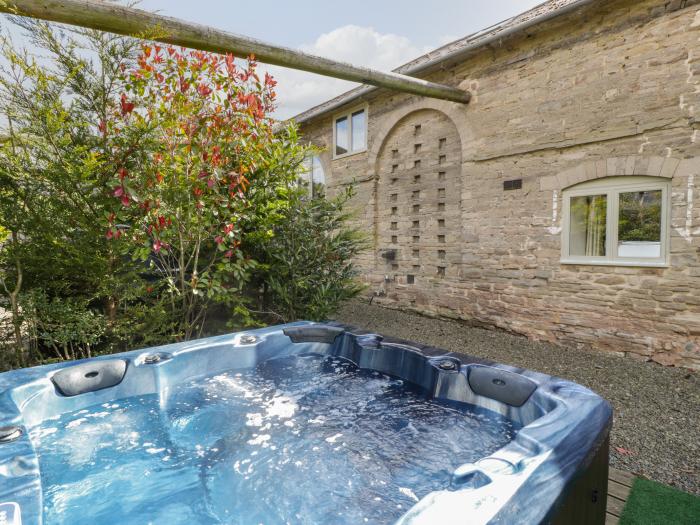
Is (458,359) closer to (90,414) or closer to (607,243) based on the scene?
(90,414)

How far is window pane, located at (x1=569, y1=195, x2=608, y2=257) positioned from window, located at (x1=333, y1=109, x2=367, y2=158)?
13.2ft

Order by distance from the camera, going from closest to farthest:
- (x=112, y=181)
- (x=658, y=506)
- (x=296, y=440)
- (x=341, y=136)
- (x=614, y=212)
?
(x=658, y=506) → (x=296, y=440) → (x=112, y=181) → (x=614, y=212) → (x=341, y=136)

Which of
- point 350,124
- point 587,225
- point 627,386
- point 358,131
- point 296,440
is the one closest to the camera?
point 296,440

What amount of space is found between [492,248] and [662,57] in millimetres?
2670

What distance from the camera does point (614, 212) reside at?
438 cm

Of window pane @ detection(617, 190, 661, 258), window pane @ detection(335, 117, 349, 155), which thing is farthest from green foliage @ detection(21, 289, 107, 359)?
window pane @ detection(335, 117, 349, 155)

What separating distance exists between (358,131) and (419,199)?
2151 millimetres

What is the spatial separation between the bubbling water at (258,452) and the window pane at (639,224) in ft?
10.2

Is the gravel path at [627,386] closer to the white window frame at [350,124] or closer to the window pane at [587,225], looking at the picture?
the window pane at [587,225]

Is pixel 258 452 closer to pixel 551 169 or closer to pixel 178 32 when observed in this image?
pixel 178 32

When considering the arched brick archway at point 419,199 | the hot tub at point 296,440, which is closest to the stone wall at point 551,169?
the arched brick archway at point 419,199

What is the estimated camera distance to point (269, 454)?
2.11 metres

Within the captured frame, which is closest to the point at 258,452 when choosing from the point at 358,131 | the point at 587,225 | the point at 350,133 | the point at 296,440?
the point at 296,440

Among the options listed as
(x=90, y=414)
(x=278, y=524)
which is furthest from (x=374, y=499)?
(x=90, y=414)
